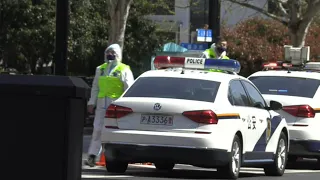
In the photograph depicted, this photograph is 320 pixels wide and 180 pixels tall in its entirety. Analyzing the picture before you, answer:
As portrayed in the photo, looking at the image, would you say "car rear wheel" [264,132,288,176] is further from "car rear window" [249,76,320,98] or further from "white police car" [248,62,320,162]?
"car rear window" [249,76,320,98]

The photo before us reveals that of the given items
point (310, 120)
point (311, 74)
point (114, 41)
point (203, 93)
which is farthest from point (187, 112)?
point (114, 41)

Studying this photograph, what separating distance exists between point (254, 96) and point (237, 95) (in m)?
0.79

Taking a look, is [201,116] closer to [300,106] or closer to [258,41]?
[300,106]

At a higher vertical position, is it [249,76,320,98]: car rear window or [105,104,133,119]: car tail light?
[249,76,320,98]: car rear window

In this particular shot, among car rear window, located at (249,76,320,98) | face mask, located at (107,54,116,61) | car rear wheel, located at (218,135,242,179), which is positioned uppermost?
face mask, located at (107,54,116,61)

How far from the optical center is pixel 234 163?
37.4ft

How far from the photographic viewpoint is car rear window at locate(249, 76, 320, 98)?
1438cm

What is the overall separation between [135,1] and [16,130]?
1200 inches

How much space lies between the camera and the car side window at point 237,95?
458 inches

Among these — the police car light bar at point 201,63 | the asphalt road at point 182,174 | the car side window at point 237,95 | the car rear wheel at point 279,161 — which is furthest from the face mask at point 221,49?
the car side window at point 237,95

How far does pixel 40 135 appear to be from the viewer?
597cm

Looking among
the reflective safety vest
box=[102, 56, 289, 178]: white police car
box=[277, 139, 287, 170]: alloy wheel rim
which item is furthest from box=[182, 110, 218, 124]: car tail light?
box=[277, 139, 287, 170]: alloy wheel rim

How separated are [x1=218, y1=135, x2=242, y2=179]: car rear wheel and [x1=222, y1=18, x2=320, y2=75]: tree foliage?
2039cm

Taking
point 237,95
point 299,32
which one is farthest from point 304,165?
point 299,32
